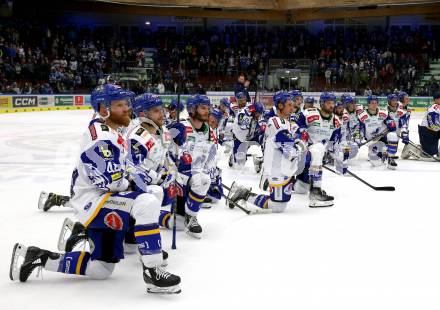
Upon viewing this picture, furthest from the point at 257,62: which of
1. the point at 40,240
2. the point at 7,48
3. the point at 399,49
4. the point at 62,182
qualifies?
the point at 40,240

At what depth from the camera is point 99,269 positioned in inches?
143

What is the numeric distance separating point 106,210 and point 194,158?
190 centimetres

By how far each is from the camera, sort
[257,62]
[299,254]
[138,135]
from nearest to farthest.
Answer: [138,135], [299,254], [257,62]

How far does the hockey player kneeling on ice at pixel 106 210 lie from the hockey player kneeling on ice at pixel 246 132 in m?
5.21

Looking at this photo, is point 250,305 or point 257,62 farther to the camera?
point 257,62

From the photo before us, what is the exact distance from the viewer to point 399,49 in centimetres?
2745

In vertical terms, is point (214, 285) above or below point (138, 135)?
below

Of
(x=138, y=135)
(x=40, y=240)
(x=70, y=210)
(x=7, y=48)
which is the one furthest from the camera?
(x=7, y=48)

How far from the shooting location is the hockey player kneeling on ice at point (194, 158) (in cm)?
485

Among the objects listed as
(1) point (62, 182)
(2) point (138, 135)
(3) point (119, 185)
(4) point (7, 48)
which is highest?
(4) point (7, 48)

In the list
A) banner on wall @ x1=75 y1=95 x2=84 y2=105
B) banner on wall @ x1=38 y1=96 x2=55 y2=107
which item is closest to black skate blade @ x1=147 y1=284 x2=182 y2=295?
banner on wall @ x1=38 y1=96 x2=55 y2=107

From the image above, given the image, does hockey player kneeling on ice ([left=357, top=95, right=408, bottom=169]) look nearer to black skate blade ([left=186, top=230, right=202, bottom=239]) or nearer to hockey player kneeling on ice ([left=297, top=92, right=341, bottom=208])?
hockey player kneeling on ice ([left=297, top=92, right=341, bottom=208])

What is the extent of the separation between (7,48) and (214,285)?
21.7 m

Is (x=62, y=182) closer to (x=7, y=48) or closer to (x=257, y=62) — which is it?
(x=7, y=48)
